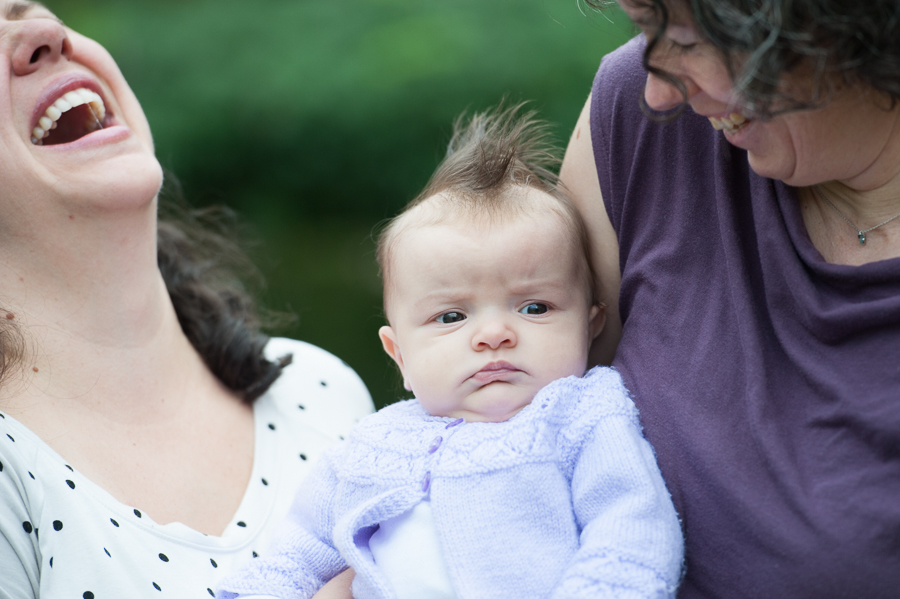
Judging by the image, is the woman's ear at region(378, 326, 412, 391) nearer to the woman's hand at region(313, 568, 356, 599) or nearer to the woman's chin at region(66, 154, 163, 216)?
the woman's hand at region(313, 568, 356, 599)

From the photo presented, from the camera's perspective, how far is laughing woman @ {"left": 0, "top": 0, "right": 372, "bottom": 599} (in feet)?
5.29

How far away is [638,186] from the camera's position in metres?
1.70

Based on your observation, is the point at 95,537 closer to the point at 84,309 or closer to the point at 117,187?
the point at 84,309

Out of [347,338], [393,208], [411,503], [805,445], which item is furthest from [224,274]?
[393,208]

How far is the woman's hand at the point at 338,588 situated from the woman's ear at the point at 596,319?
0.72 m

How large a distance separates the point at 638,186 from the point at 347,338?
3.74 meters

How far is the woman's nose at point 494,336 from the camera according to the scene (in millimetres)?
1612

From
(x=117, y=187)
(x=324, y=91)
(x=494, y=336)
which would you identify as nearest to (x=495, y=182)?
(x=494, y=336)

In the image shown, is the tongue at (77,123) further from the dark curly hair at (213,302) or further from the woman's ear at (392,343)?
the woman's ear at (392,343)

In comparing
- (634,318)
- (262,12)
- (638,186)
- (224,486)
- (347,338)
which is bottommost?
(347,338)

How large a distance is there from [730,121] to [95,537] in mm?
1397

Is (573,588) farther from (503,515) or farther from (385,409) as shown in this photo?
(385,409)

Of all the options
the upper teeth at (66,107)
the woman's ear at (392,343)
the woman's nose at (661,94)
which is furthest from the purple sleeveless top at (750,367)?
the upper teeth at (66,107)

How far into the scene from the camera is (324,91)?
635 cm
